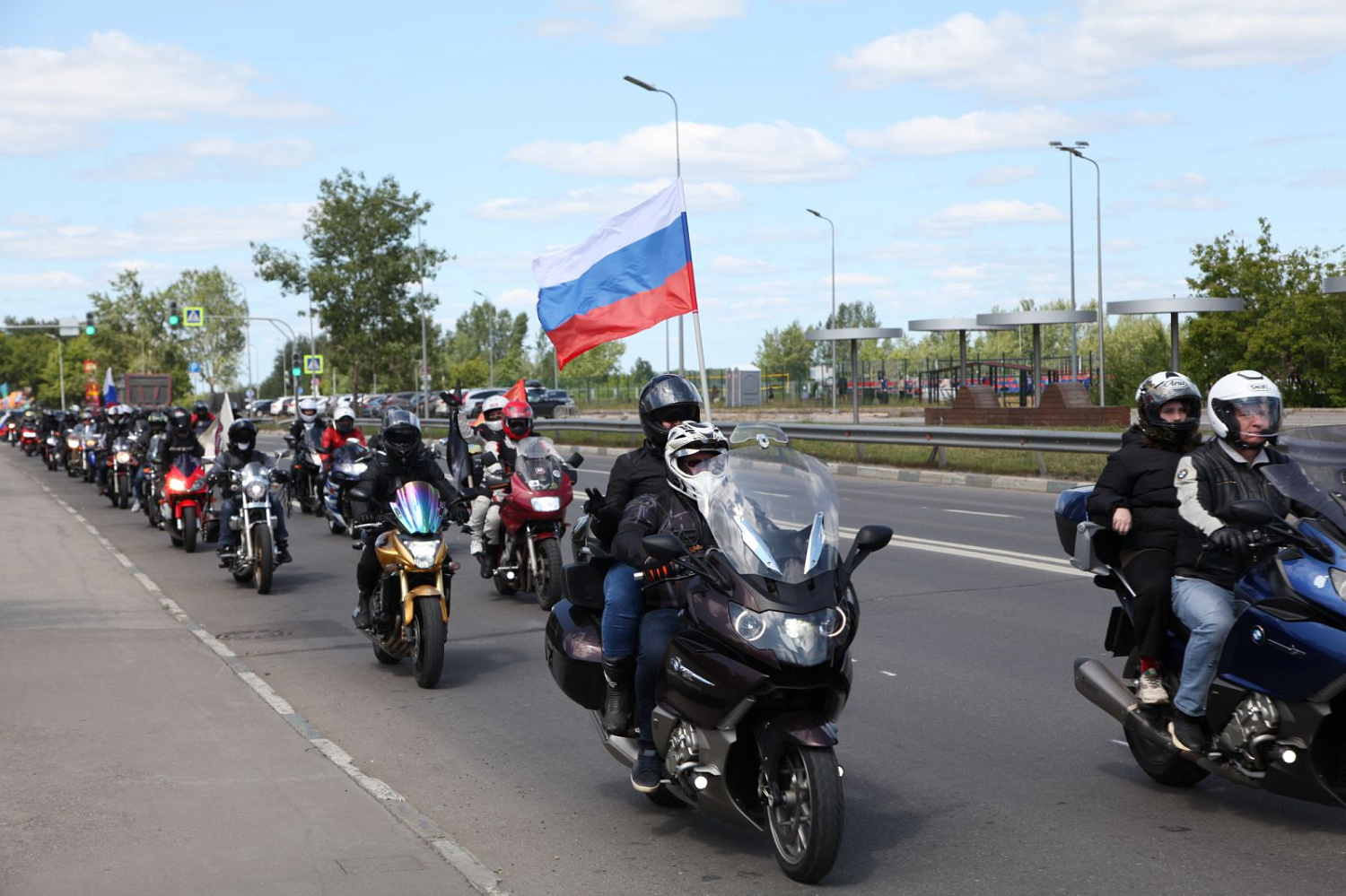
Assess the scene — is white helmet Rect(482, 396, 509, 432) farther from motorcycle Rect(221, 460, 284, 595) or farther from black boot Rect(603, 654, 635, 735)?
black boot Rect(603, 654, 635, 735)

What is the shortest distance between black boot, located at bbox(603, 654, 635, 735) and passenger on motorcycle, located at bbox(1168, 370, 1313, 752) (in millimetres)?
2038

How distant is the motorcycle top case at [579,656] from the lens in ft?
18.6

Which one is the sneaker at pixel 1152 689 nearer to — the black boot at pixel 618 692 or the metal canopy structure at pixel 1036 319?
the black boot at pixel 618 692

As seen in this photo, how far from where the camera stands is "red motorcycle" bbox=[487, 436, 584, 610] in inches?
444

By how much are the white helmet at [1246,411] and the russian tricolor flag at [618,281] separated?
8250mm

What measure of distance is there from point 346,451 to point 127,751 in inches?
410

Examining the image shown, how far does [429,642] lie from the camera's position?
8.22 metres

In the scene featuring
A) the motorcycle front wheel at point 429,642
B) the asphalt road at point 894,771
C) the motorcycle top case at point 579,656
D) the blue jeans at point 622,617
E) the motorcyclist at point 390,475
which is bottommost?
the asphalt road at point 894,771

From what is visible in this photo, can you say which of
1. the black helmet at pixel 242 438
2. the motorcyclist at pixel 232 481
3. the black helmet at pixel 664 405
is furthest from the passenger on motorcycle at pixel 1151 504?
the black helmet at pixel 242 438

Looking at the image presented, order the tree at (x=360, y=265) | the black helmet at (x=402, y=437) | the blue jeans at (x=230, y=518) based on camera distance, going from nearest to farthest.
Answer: the black helmet at (x=402, y=437) < the blue jeans at (x=230, y=518) < the tree at (x=360, y=265)

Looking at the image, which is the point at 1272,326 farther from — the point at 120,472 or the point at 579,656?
the point at 579,656

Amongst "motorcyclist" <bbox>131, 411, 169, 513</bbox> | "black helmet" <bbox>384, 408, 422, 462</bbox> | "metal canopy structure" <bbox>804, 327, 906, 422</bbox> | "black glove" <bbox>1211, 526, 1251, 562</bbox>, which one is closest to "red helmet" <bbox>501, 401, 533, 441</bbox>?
"black helmet" <bbox>384, 408, 422, 462</bbox>

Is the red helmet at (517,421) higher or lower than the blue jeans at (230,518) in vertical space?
higher

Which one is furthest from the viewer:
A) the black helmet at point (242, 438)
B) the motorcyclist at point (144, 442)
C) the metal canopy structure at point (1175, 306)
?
the metal canopy structure at point (1175, 306)
